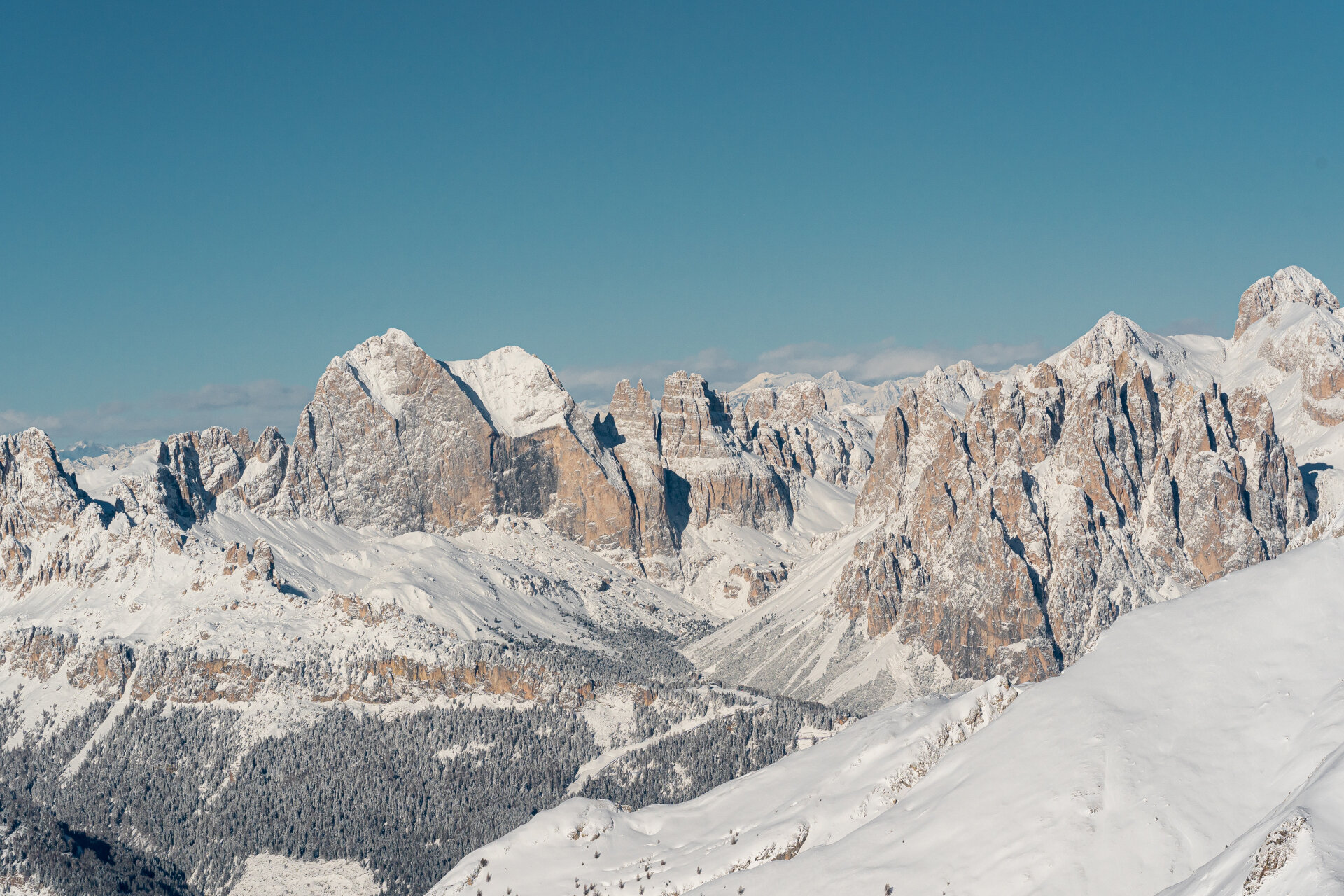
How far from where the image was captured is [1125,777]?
10719 centimetres

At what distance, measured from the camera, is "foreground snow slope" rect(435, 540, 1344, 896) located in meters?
100

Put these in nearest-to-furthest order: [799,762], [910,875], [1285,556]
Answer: [910,875] < [1285,556] < [799,762]

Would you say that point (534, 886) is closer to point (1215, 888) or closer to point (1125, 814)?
point (1125, 814)

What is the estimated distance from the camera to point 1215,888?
78562mm

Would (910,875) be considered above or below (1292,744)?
below

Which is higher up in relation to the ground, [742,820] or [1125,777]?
[1125,777]

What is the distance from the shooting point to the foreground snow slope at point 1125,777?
3947 inches

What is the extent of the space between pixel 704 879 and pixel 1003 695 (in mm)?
38524

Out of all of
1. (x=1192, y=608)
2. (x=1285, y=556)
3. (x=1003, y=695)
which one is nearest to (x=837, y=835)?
(x=1003, y=695)

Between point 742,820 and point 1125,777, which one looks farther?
point 742,820

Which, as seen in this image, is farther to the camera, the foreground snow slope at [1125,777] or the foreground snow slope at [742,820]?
the foreground snow slope at [742,820]

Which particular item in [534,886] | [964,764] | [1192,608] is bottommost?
[534,886]

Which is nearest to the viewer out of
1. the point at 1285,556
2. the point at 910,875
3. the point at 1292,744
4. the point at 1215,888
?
the point at 1215,888

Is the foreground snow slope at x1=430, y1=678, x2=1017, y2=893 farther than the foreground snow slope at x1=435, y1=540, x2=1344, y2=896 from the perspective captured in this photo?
Yes
